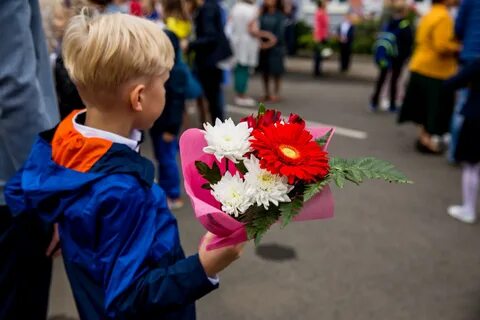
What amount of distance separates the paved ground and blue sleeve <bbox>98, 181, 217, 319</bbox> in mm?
1668

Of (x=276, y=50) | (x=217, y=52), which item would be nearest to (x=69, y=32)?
(x=217, y=52)

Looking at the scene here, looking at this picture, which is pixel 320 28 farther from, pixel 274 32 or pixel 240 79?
pixel 240 79

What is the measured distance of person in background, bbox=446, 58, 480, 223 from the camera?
399 cm

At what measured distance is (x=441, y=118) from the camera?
19.1ft

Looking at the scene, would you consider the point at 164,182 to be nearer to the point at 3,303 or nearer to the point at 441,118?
the point at 3,303

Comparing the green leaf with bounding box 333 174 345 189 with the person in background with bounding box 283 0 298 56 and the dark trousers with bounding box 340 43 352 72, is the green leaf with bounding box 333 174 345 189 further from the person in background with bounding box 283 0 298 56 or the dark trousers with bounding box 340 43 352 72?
the person in background with bounding box 283 0 298 56

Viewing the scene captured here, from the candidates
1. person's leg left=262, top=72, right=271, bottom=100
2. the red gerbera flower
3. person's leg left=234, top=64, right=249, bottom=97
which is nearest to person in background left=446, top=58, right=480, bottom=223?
the red gerbera flower

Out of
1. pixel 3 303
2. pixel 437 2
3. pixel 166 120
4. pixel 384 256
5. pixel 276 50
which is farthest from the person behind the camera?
pixel 276 50

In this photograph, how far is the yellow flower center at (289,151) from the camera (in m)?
1.17

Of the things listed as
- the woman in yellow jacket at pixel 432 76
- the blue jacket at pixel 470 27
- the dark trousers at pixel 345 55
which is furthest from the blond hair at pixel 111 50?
the dark trousers at pixel 345 55

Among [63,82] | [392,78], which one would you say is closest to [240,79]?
[392,78]

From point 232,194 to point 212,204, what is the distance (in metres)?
0.11

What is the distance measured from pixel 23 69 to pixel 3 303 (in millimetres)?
889

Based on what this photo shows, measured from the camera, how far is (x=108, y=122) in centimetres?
151
